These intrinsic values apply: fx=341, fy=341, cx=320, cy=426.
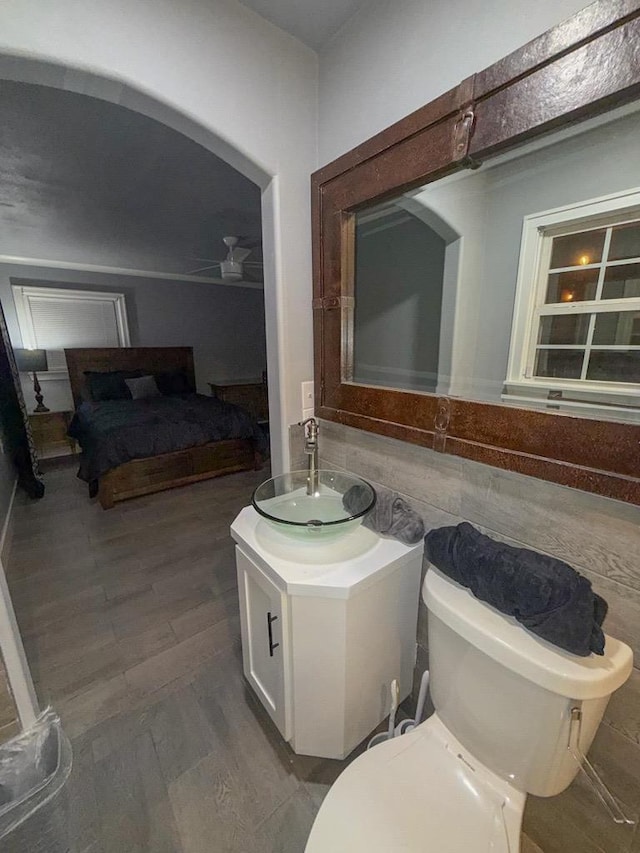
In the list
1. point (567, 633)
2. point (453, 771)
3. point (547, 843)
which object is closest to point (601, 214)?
point (567, 633)

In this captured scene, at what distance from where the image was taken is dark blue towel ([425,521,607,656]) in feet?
2.22

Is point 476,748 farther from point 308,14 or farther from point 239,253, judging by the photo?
point 239,253

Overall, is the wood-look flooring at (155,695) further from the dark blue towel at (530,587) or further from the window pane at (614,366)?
the window pane at (614,366)

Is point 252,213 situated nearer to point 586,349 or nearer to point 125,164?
point 125,164

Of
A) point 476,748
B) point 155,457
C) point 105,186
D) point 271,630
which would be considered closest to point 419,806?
point 476,748

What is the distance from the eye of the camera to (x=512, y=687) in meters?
0.74

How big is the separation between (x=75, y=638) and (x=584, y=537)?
2.19 metres

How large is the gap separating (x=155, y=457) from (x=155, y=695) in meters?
2.21

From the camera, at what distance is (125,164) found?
198 cm

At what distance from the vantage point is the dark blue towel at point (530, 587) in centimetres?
68

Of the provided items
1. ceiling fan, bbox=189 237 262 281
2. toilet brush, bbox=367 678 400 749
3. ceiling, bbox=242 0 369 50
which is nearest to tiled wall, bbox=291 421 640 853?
toilet brush, bbox=367 678 400 749

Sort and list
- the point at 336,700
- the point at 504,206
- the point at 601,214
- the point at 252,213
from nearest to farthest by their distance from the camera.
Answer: the point at 601,214
the point at 504,206
the point at 336,700
the point at 252,213

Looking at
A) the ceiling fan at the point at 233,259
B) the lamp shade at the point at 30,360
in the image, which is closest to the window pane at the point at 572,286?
the ceiling fan at the point at 233,259

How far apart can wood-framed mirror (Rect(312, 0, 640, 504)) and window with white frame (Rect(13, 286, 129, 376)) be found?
453 centimetres
